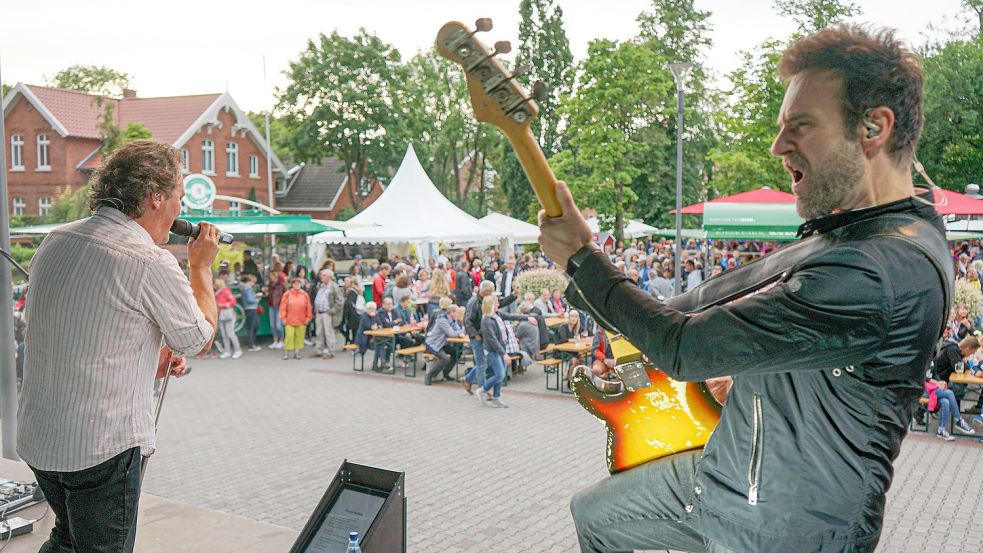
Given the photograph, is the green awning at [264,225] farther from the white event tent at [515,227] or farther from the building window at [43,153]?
the building window at [43,153]

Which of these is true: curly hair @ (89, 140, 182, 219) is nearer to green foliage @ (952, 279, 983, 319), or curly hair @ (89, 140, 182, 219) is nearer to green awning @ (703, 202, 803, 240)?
green foliage @ (952, 279, 983, 319)

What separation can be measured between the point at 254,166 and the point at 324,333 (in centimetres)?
3190

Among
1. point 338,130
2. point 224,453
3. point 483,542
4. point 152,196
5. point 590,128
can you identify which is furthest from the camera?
point 338,130

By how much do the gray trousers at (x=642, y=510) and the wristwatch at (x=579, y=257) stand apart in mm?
637

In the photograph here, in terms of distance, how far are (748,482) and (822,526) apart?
162mm

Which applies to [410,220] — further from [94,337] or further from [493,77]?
[493,77]

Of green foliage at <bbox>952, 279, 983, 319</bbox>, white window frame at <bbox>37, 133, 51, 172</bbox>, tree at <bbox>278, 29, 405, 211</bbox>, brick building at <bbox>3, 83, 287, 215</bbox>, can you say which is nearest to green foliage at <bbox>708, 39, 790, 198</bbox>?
green foliage at <bbox>952, 279, 983, 319</bbox>

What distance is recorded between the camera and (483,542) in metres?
6.07

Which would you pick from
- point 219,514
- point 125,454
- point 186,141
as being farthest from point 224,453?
point 186,141

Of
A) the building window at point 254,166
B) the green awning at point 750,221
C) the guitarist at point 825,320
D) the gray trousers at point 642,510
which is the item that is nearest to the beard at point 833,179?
the guitarist at point 825,320

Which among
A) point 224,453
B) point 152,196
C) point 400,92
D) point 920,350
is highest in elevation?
point 400,92

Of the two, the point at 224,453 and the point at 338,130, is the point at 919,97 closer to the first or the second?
the point at 224,453

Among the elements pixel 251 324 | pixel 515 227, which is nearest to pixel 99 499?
pixel 251 324

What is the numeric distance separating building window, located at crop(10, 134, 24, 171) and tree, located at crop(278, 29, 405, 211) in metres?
12.5
